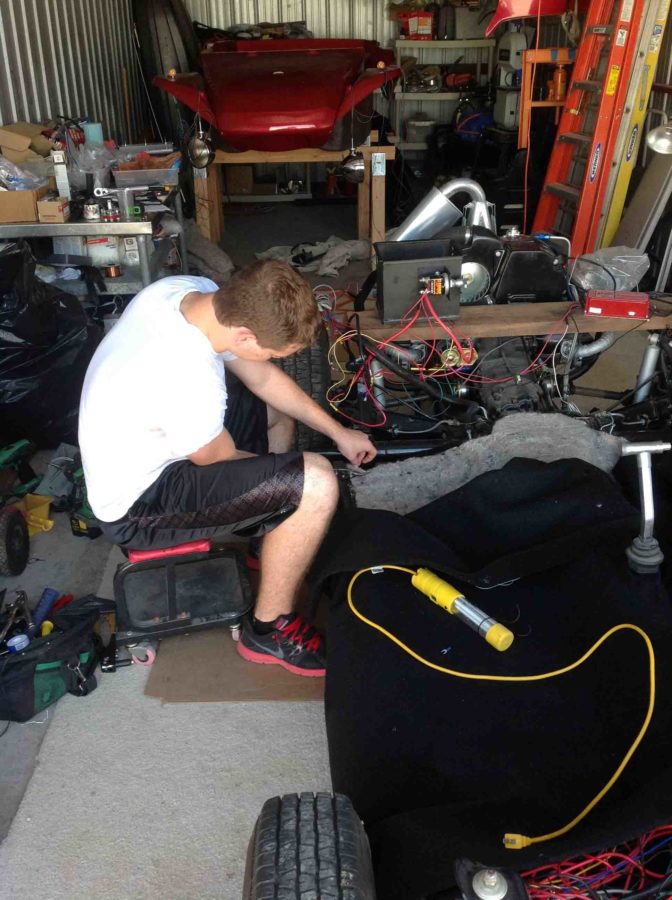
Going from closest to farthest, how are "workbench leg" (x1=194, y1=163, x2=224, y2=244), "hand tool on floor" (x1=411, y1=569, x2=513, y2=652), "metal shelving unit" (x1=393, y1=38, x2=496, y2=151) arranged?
1. "hand tool on floor" (x1=411, y1=569, x2=513, y2=652)
2. "workbench leg" (x1=194, y1=163, x2=224, y2=244)
3. "metal shelving unit" (x1=393, y1=38, x2=496, y2=151)

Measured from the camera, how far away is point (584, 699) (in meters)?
1.65

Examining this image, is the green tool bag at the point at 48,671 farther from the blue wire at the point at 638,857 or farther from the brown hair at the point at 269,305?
the blue wire at the point at 638,857

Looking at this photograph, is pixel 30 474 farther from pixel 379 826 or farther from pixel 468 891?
pixel 468 891

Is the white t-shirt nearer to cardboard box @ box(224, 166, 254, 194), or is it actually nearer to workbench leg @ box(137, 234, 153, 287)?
workbench leg @ box(137, 234, 153, 287)

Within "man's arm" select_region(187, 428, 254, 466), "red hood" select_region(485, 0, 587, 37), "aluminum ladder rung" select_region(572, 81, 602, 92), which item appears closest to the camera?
"man's arm" select_region(187, 428, 254, 466)

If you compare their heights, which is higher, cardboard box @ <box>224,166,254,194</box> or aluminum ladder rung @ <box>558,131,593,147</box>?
aluminum ladder rung @ <box>558,131,593,147</box>

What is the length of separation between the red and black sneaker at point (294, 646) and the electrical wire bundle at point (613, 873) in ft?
3.53

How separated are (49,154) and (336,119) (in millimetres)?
2180

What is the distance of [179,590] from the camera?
7.51 ft

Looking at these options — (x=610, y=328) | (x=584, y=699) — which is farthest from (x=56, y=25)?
(x=584, y=699)

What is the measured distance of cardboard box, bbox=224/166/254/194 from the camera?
8422 mm

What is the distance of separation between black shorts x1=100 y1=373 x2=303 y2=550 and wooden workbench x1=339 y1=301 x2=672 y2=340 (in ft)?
2.74

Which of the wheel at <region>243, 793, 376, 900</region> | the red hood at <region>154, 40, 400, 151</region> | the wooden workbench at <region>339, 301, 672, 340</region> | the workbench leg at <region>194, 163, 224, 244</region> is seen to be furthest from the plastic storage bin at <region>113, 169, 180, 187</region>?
the wheel at <region>243, 793, 376, 900</region>

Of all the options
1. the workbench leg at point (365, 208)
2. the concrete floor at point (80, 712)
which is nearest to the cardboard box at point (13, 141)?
the concrete floor at point (80, 712)
